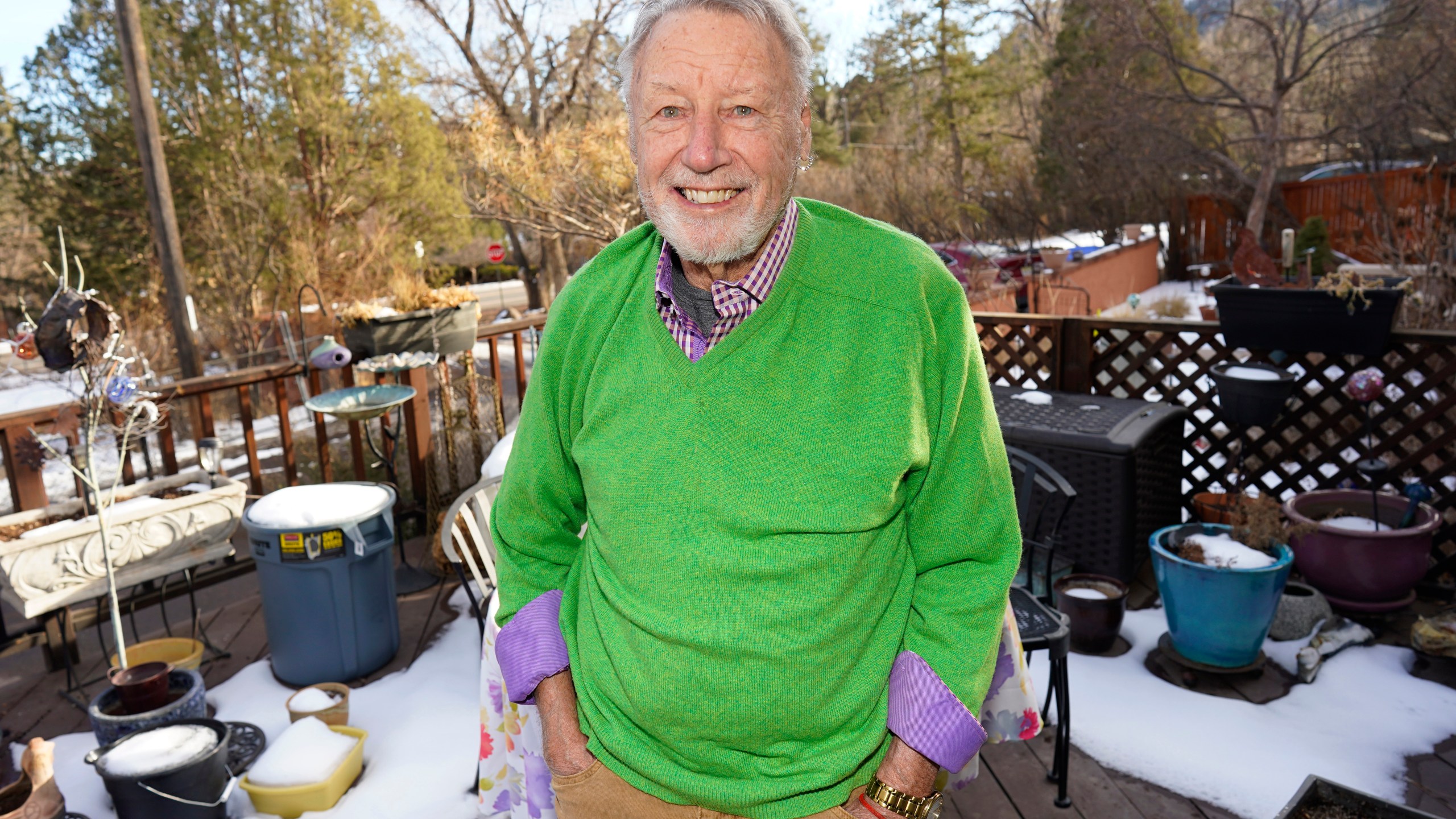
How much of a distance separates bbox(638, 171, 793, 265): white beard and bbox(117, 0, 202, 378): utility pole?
209 inches

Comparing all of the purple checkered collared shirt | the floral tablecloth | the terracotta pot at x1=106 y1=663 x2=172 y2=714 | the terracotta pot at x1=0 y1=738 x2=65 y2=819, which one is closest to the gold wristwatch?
the floral tablecloth

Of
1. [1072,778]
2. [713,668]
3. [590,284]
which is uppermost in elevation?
[590,284]

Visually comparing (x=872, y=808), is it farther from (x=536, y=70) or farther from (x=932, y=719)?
(x=536, y=70)

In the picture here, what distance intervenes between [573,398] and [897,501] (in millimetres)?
432

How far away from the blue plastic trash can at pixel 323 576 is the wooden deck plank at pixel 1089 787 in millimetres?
1997

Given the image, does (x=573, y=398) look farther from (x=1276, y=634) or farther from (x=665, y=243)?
(x=1276, y=634)

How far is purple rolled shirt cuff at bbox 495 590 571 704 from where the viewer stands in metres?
1.17

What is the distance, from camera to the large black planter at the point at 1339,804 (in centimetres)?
149

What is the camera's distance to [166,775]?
6.46ft

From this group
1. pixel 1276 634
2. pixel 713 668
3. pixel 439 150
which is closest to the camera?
pixel 713 668

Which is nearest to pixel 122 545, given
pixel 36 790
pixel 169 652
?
pixel 169 652

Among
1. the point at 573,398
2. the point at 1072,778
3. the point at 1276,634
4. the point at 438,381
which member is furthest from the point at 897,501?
the point at 438,381

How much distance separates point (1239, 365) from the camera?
3396mm

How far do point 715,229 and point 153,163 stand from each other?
5.90 m
